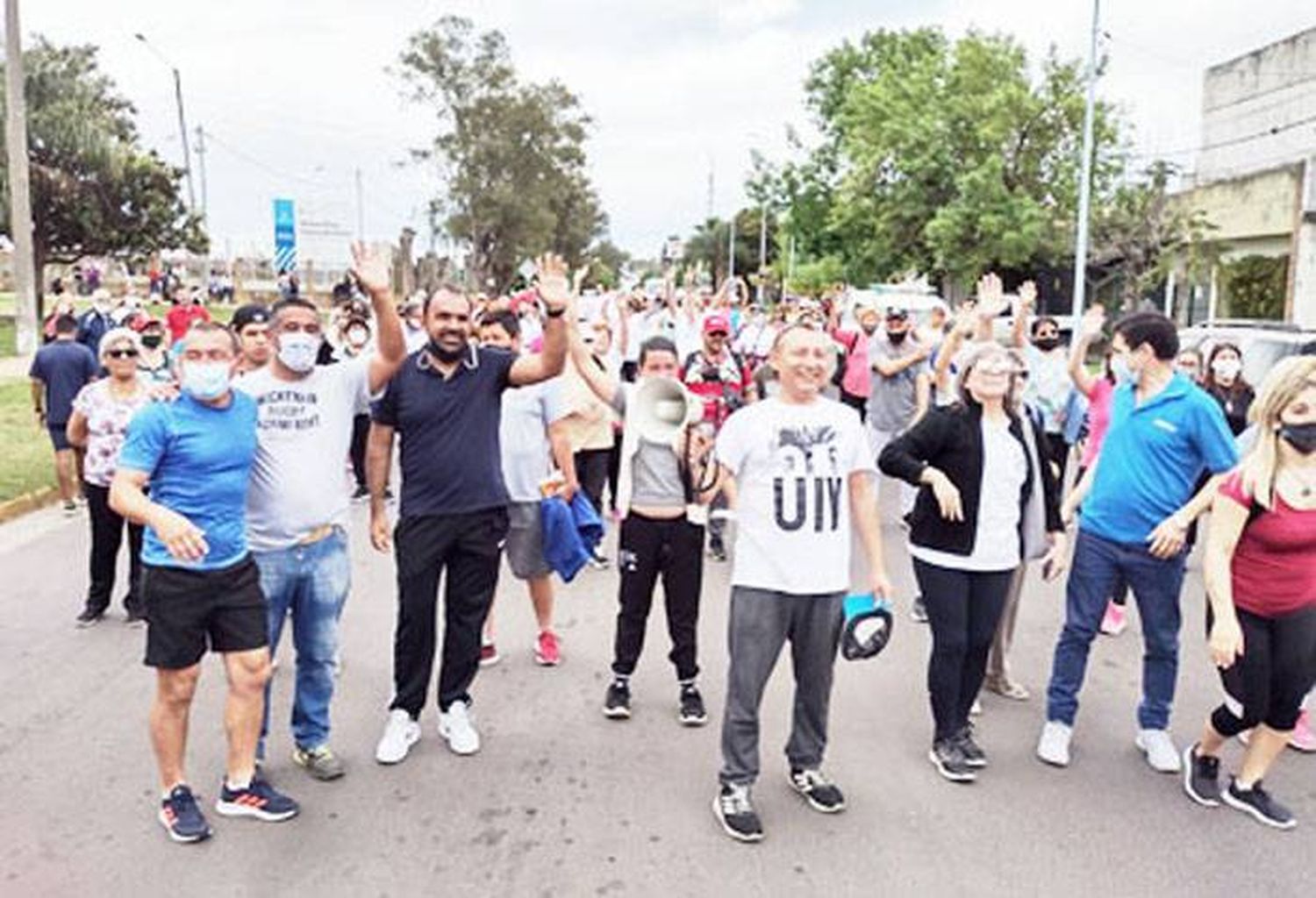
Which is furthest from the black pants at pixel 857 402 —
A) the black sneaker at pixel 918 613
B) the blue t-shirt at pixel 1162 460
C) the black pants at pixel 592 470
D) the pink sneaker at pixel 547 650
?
the blue t-shirt at pixel 1162 460

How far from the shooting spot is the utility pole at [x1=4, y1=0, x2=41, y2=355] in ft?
63.5

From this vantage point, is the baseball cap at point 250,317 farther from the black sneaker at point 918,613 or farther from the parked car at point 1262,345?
the parked car at point 1262,345

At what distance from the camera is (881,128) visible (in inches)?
1278

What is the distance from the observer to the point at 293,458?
4.25 m

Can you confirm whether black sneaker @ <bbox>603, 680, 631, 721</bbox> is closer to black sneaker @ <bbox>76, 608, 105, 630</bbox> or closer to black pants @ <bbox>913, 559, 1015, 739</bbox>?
black pants @ <bbox>913, 559, 1015, 739</bbox>

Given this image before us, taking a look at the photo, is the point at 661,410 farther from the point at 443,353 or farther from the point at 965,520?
the point at 965,520

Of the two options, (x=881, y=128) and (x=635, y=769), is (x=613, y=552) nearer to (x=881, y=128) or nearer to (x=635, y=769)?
(x=635, y=769)

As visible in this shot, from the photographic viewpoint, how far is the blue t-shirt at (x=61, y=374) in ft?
30.6

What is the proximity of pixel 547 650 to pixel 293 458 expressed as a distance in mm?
2139

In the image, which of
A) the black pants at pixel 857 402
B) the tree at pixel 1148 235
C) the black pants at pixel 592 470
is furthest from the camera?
the tree at pixel 1148 235

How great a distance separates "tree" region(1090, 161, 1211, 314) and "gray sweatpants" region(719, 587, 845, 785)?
25.3 metres

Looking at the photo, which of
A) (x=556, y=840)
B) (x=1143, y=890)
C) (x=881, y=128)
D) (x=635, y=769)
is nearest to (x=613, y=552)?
(x=635, y=769)

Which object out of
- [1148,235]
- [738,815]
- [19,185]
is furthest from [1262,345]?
[19,185]

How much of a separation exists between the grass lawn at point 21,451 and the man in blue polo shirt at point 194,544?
24.1 feet
